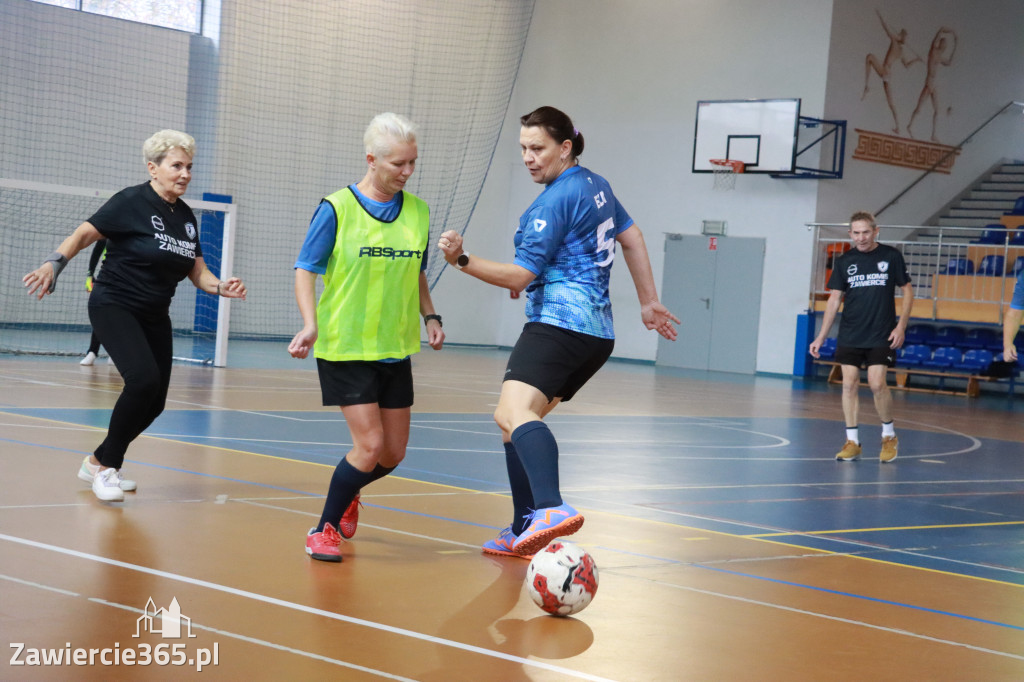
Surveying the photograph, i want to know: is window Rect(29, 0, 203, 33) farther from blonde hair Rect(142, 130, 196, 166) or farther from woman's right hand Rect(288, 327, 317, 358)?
woman's right hand Rect(288, 327, 317, 358)

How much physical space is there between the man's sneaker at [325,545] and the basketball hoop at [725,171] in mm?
19865

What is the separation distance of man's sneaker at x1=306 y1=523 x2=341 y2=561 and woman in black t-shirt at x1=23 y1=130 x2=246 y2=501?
1452 millimetres

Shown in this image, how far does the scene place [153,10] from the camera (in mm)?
22422

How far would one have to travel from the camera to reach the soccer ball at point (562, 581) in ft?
13.3

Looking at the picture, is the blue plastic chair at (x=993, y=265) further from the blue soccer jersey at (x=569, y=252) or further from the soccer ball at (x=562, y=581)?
the soccer ball at (x=562, y=581)

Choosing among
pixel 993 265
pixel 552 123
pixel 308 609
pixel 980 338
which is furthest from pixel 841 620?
pixel 993 265

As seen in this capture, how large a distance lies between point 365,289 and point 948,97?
A: 2362cm

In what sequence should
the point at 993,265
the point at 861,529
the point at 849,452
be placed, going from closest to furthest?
the point at 861,529
the point at 849,452
the point at 993,265

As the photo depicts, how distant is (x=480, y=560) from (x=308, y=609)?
124 cm

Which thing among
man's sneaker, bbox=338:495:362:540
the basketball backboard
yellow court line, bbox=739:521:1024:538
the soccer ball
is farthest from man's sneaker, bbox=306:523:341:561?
the basketball backboard

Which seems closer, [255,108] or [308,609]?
[308,609]

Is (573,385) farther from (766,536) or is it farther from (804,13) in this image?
(804,13)

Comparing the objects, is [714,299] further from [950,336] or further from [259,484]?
[259,484]

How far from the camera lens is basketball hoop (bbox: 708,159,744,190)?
23.5m
